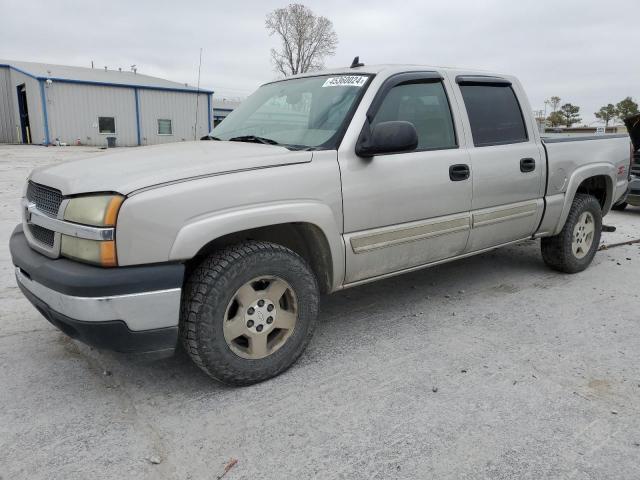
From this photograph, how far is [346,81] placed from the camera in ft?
11.3

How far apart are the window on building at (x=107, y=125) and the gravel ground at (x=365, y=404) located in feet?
92.3

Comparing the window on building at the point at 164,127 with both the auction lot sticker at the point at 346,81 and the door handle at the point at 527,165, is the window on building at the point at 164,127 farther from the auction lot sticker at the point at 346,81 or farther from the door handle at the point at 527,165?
the door handle at the point at 527,165

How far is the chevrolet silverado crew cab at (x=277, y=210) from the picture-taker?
2396mm

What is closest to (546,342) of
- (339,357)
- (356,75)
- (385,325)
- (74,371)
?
(385,325)

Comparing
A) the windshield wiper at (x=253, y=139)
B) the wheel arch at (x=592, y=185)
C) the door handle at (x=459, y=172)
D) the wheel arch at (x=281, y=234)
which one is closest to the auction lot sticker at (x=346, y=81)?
the windshield wiper at (x=253, y=139)

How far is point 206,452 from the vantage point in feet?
7.44

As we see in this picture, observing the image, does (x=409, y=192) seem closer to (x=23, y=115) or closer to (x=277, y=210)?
(x=277, y=210)

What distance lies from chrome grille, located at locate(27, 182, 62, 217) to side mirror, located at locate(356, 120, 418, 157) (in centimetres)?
168

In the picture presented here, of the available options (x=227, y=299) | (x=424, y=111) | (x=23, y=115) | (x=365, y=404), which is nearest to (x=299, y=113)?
(x=424, y=111)

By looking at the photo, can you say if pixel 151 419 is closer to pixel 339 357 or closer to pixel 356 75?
pixel 339 357

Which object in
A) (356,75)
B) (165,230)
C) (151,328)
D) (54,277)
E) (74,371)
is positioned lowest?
(74,371)

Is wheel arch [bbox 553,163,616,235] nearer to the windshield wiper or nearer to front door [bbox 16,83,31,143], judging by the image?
the windshield wiper

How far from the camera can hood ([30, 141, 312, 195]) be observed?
96.8 inches

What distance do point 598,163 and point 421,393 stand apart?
3.42 m
